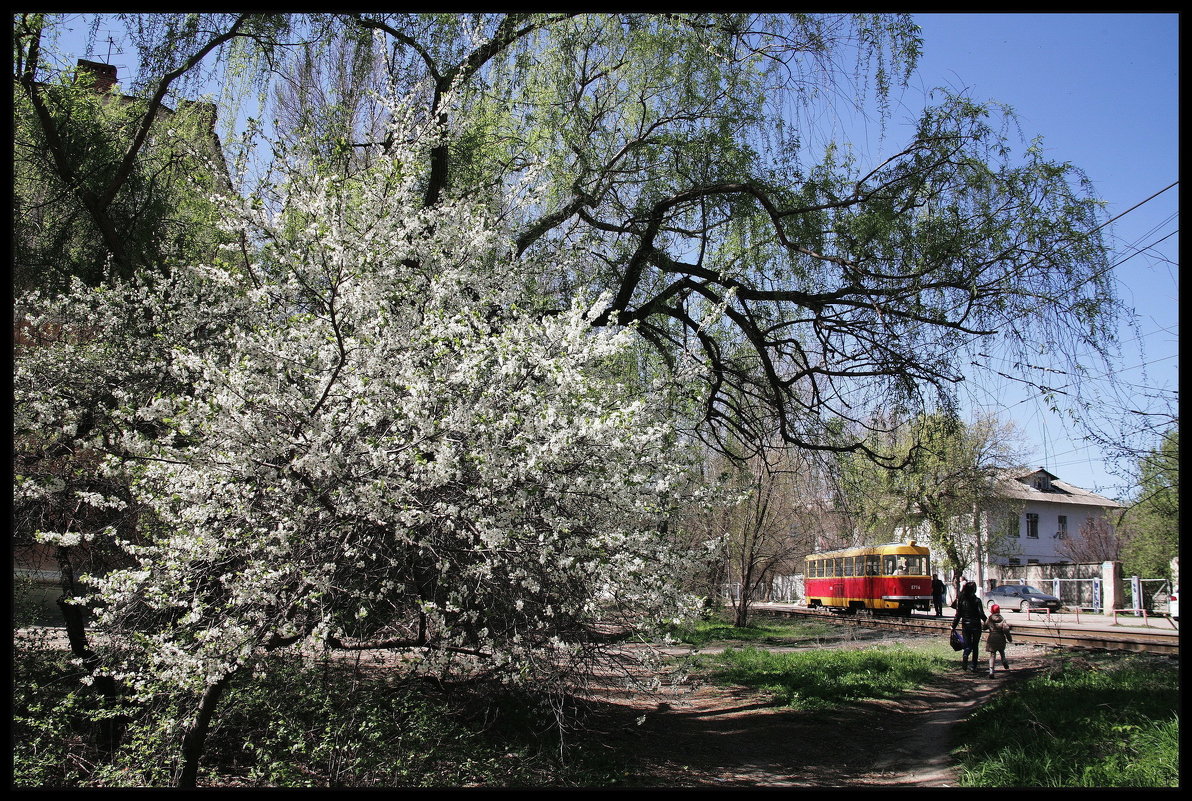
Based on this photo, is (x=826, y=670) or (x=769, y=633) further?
(x=769, y=633)

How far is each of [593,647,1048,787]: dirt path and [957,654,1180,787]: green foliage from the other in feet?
1.43

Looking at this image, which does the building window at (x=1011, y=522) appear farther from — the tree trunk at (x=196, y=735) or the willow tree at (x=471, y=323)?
the tree trunk at (x=196, y=735)

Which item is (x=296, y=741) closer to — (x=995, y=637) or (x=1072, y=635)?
(x=995, y=637)

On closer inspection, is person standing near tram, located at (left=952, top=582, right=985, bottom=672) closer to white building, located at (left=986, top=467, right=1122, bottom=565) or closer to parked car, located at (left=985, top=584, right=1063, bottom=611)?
parked car, located at (left=985, top=584, right=1063, bottom=611)

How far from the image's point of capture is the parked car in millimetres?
30766

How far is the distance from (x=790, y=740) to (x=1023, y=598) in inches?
1078

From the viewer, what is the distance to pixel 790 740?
29.3 feet

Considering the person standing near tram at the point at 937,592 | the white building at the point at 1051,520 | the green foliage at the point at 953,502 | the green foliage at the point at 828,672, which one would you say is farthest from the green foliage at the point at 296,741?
the white building at the point at 1051,520

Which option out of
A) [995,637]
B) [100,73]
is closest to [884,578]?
[995,637]

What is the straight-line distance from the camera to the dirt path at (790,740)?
7.29m

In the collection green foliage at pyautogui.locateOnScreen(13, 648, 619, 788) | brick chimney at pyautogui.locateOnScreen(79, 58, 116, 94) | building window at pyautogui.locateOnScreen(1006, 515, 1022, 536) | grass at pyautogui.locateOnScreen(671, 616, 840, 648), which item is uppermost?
brick chimney at pyautogui.locateOnScreen(79, 58, 116, 94)

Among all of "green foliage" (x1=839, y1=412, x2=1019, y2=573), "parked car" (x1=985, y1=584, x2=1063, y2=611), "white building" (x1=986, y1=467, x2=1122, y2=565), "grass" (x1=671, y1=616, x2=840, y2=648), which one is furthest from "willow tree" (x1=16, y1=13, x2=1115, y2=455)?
"white building" (x1=986, y1=467, x2=1122, y2=565)

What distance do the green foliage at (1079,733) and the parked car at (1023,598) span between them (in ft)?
75.6

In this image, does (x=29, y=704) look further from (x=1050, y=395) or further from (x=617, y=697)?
(x=1050, y=395)
